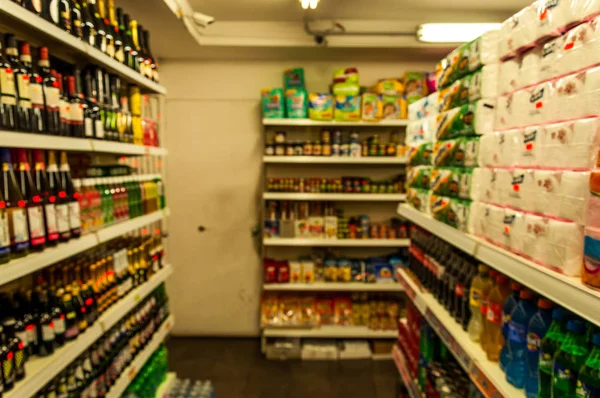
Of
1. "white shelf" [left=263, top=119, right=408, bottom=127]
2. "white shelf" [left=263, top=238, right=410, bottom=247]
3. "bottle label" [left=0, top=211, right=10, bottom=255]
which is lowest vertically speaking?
"white shelf" [left=263, top=238, right=410, bottom=247]

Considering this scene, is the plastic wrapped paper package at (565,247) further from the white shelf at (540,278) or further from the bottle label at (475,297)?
the bottle label at (475,297)

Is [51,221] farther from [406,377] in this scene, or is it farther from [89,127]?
[406,377]

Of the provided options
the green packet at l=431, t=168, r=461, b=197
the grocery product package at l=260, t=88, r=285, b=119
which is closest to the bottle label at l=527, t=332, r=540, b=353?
the green packet at l=431, t=168, r=461, b=197

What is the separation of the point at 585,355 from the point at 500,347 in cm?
49

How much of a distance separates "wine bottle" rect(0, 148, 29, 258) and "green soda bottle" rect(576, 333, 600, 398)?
183cm

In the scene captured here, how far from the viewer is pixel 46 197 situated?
164cm

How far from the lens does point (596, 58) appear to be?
1.03 meters

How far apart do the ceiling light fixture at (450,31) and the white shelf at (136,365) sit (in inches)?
130

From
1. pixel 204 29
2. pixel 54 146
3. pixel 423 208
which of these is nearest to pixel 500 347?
pixel 423 208

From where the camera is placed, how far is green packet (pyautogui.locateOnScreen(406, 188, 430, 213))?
230 cm

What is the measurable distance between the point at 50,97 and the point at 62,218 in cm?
51

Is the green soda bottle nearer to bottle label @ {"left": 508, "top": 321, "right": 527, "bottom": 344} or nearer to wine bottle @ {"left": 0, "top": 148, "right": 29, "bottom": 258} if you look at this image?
bottle label @ {"left": 508, "top": 321, "right": 527, "bottom": 344}

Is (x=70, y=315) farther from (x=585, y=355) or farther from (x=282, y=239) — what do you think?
(x=282, y=239)

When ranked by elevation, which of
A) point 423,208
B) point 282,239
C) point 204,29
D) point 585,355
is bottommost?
point 282,239
